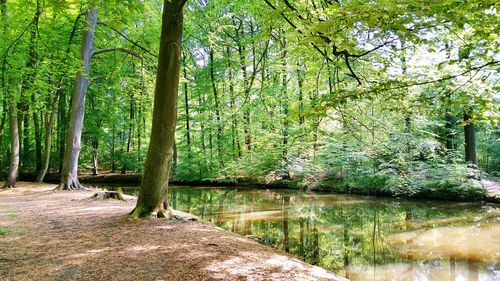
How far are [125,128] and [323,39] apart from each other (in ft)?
82.9

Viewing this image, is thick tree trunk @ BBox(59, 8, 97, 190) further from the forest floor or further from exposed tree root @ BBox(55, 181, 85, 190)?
the forest floor

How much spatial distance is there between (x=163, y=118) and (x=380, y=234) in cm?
541

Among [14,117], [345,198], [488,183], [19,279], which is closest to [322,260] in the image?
[19,279]

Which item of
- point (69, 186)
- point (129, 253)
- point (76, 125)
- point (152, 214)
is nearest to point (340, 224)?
point (152, 214)

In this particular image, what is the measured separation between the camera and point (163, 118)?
668cm

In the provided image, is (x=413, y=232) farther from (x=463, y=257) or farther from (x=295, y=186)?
(x=295, y=186)

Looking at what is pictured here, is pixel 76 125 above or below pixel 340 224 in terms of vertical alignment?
above

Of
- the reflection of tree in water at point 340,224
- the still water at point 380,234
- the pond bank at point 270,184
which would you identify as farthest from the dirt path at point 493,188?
the reflection of tree in water at point 340,224

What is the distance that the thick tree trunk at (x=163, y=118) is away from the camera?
668 cm

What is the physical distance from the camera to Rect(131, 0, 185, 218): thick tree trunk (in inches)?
263

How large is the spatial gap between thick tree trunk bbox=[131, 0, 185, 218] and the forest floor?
493 millimetres

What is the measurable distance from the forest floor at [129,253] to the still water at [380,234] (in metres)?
1.51

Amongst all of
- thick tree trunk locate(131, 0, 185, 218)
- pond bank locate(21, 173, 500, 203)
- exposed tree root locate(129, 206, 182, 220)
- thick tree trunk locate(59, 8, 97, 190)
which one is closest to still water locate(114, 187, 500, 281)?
pond bank locate(21, 173, 500, 203)

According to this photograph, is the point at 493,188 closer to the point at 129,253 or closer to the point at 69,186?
the point at 129,253
